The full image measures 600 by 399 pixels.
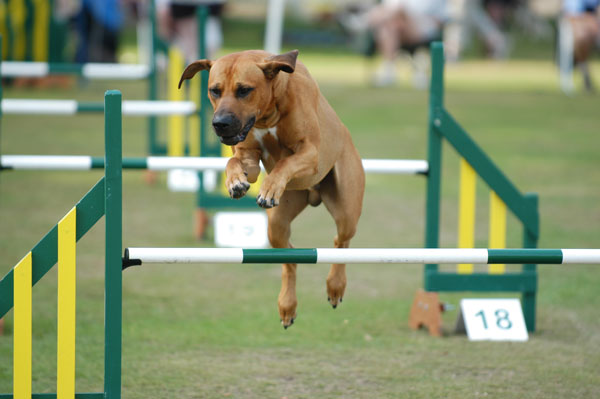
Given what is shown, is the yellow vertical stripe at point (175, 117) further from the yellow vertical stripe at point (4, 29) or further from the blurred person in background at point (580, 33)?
the blurred person in background at point (580, 33)

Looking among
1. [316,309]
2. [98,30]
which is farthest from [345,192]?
[98,30]

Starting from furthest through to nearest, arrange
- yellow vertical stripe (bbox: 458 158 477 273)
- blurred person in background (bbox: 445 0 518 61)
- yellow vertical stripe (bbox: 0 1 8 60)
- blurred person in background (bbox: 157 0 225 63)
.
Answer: blurred person in background (bbox: 445 0 518 61) → yellow vertical stripe (bbox: 0 1 8 60) → blurred person in background (bbox: 157 0 225 63) → yellow vertical stripe (bbox: 458 158 477 273)

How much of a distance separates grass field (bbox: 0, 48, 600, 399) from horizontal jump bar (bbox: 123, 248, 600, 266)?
911 millimetres

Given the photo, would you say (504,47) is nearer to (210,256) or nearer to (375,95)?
(375,95)

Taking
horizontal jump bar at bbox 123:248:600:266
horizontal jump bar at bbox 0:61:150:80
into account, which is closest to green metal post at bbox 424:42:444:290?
horizontal jump bar at bbox 123:248:600:266

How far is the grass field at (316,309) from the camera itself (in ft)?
14.4

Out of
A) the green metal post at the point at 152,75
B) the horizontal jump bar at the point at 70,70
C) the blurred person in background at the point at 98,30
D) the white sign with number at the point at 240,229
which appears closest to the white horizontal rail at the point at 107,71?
the horizontal jump bar at the point at 70,70

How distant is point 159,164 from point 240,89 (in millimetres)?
1462

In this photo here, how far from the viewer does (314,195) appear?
165 inches

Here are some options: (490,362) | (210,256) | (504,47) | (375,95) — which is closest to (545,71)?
(504,47)

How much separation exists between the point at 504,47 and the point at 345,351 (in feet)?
64.2

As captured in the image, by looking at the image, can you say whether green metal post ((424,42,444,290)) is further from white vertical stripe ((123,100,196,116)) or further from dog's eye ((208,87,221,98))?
white vertical stripe ((123,100,196,116))

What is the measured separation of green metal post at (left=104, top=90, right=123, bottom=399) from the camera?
3.30 metres

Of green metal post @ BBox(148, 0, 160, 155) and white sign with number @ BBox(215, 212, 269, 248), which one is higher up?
green metal post @ BBox(148, 0, 160, 155)
